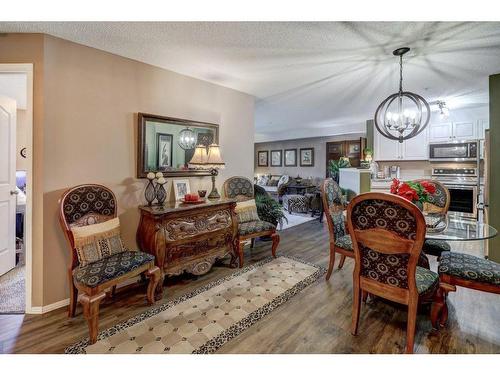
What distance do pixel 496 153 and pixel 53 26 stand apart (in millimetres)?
4952

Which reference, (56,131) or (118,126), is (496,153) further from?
(56,131)

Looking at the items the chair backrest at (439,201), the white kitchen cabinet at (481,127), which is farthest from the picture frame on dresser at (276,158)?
the chair backrest at (439,201)

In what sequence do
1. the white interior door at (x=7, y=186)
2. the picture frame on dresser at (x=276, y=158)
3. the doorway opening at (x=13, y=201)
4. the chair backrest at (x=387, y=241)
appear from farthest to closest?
the picture frame on dresser at (x=276, y=158) → the white interior door at (x=7, y=186) → the doorway opening at (x=13, y=201) → the chair backrest at (x=387, y=241)

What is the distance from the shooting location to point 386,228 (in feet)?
5.21

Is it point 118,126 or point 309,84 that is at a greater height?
point 309,84

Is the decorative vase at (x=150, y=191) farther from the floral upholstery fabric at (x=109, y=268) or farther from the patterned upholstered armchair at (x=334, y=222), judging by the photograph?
the patterned upholstered armchair at (x=334, y=222)

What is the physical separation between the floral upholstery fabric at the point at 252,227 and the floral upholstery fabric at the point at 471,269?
185 centimetres

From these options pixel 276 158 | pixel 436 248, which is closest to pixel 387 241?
pixel 436 248

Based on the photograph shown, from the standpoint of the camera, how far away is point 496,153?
10.2ft

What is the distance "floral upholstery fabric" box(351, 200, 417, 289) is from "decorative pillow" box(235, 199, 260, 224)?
6.05ft

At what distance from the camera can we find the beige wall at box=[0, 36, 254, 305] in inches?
84.7

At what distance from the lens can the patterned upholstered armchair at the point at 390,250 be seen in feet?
4.91

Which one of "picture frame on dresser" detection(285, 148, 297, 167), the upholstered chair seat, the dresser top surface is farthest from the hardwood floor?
"picture frame on dresser" detection(285, 148, 297, 167)

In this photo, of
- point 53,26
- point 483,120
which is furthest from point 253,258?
point 483,120
